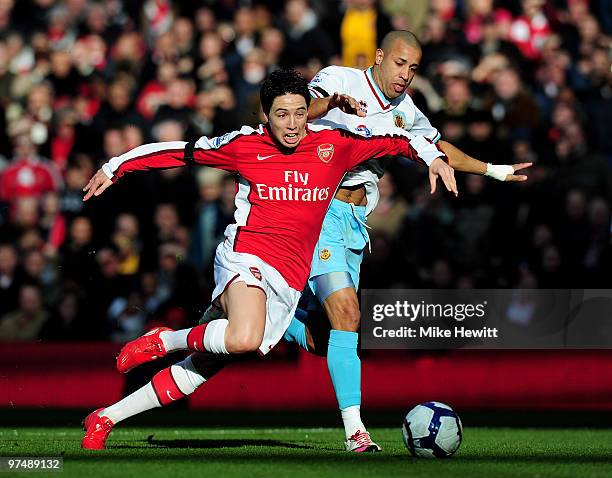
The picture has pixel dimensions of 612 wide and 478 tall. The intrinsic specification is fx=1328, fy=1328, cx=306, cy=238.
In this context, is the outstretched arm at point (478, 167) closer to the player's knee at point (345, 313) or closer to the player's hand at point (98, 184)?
the player's knee at point (345, 313)

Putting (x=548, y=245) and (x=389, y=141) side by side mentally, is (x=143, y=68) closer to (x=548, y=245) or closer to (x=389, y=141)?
(x=548, y=245)

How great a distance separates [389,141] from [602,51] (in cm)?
798

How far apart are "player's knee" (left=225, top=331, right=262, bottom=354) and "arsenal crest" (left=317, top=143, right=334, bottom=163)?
4.04 feet

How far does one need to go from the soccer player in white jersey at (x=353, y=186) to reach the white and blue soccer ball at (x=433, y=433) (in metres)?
0.57

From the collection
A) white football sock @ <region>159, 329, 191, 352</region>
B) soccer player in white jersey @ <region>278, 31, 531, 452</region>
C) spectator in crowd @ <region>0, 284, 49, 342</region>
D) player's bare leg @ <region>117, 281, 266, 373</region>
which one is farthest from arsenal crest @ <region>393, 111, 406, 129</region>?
spectator in crowd @ <region>0, 284, 49, 342</region>

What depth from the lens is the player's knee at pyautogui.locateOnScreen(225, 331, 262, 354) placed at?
7.90 m

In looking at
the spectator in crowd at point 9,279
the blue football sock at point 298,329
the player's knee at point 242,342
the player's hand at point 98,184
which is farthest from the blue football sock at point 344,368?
the spectator in crowd at point 9,279

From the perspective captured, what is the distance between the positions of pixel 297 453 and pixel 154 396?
965 mm

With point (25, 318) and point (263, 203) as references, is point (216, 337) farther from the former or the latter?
point (25, 318)

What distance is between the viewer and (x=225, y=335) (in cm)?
795

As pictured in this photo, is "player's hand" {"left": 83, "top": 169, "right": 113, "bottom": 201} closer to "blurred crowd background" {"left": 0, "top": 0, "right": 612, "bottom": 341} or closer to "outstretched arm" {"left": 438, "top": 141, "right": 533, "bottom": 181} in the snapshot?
"outstretched arm" {"left": 438, "top": 141, "right": 533, "bottom": 181}

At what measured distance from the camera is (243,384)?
1279 centimetres

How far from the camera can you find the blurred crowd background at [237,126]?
13367mm

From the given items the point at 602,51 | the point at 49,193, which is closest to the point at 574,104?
the point at 602,51
